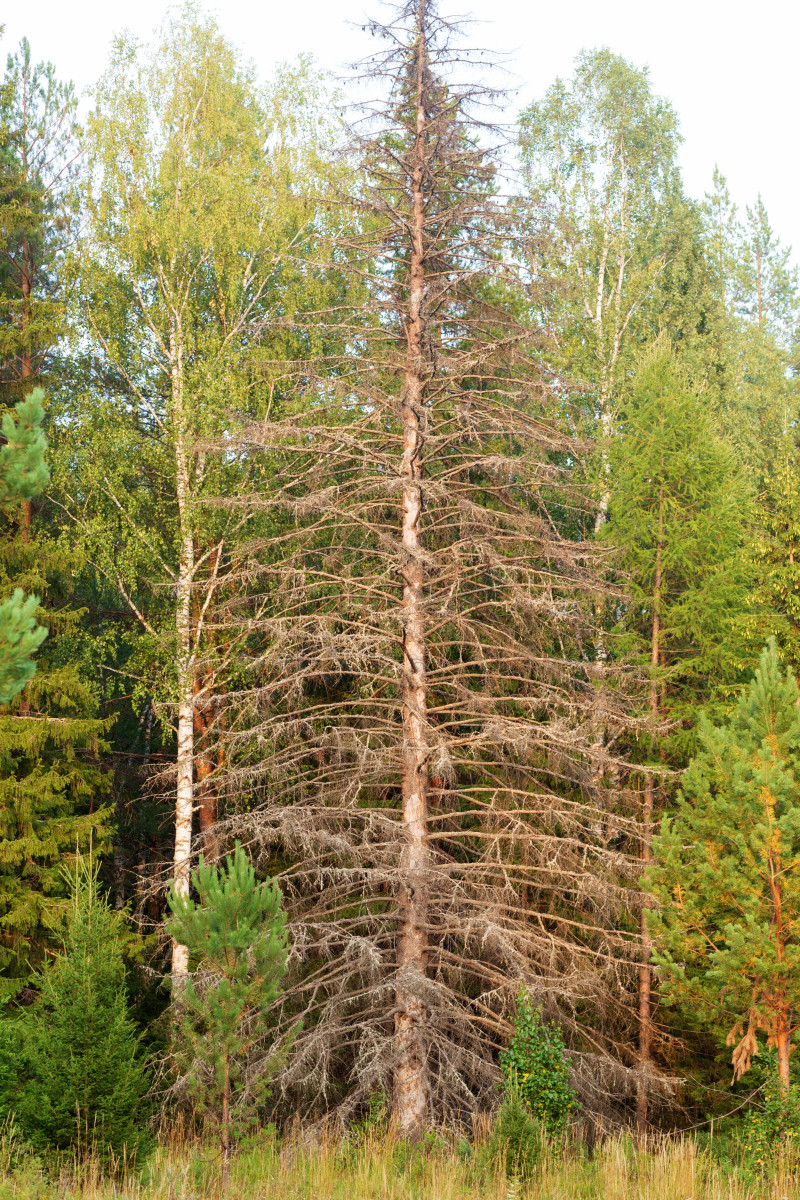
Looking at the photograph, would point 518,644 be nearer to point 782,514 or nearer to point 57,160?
point 782,514

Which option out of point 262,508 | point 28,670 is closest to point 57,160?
point 262,508

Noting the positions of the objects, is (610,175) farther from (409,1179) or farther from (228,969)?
(409,1179)

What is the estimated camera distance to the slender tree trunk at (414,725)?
413 inches

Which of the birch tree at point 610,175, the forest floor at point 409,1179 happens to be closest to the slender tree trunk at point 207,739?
the forest floor at point 409,1179

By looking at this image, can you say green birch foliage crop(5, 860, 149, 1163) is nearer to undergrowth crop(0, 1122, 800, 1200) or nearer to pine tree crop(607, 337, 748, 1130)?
undergrowth crop(0, 1122, 800, 1200)

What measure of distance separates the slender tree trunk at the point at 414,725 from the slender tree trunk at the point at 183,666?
2875 mm

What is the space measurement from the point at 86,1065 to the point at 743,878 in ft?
20.2

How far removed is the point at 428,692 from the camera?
12.7 m

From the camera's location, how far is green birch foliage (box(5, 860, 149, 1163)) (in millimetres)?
8953

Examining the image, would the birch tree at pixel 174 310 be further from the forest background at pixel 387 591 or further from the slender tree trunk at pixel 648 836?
the slender tree trunk at pixel 648 836

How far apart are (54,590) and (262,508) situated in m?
4.57

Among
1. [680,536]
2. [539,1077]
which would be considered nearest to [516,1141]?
[539,1077]

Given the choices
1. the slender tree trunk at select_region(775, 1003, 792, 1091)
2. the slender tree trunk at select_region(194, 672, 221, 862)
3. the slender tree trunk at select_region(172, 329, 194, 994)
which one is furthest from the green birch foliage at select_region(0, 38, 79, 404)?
the slender tree trunk at select_region(775, 1003, 792, 1091)

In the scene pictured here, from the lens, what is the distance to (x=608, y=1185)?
7.31m
